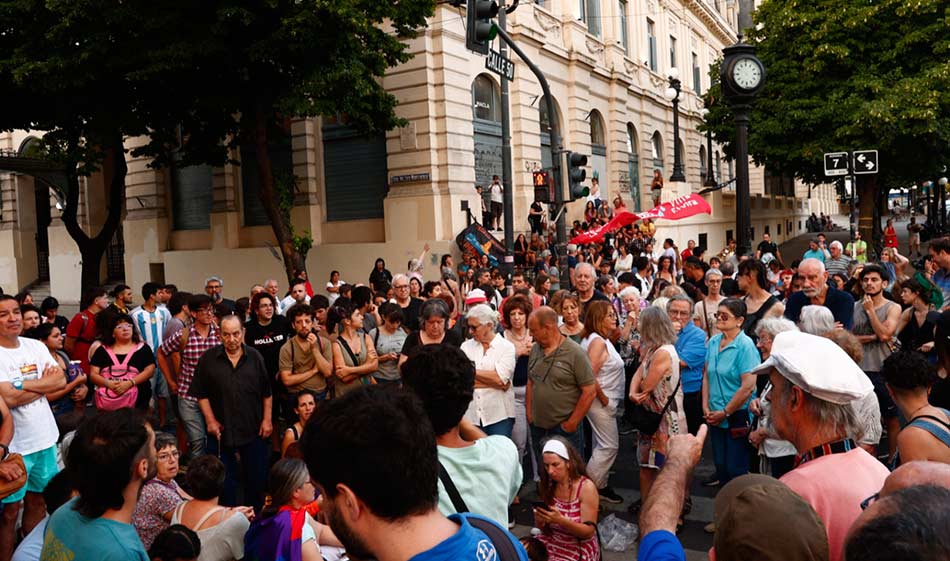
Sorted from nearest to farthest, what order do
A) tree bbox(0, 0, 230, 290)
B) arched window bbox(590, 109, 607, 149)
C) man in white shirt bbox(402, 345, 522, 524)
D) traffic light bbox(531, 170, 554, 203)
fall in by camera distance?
man in white shirt bbox(402, 345, 522, 524) → traffic light bbox(531, 170, 554, 203) → tree bbox(0, 0, 230, 290) → arched window bbox(590, 109, 607, 149)

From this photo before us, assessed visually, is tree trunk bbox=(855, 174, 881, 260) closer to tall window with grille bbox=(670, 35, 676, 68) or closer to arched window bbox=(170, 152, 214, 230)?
tall window with grille bbox=(670, 35, 676, 68)

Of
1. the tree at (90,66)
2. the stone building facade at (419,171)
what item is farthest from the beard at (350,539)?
the stone building facade at (419,171)

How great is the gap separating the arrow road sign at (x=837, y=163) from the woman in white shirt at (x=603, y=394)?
7960mm

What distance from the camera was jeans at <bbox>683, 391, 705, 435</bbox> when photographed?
257 inches

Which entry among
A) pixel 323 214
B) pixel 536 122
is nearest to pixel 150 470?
pixel 323 214

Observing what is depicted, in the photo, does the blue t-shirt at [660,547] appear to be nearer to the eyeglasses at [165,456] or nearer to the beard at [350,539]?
the beard at [350,539]

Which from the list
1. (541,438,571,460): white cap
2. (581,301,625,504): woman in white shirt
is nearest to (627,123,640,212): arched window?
(581,301,625,504): woman in white shirt

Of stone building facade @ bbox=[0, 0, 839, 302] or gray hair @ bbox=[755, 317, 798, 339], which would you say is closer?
gray hair @ bbox=[755, 317, 798, 339]

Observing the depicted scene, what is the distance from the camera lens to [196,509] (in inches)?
172

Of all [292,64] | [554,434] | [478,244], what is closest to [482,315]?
[554,434]

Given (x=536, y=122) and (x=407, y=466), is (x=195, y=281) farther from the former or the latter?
(x=407, y=466)

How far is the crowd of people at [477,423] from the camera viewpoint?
6.38ft

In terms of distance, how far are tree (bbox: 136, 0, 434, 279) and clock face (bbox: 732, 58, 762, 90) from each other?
7628 mm

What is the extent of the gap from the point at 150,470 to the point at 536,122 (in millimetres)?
23046
